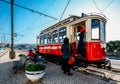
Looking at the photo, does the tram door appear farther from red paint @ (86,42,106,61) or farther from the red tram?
red paint @ (86,42,106,61)

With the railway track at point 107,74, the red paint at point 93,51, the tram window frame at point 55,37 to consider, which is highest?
the tram window frame at point 55,37

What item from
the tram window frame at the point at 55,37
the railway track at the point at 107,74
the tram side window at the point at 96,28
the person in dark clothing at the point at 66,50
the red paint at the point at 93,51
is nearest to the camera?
the railway track at the point at 107,74

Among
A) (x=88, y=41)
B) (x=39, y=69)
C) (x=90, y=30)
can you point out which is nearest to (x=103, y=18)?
(x=90, y=30)

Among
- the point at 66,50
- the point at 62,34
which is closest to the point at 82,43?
the point at 66,50

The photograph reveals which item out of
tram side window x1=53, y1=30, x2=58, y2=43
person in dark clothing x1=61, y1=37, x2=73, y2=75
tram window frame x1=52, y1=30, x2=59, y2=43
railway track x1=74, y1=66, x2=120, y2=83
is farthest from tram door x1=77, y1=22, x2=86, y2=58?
tram side window x1=53, y1=30, x2=58, y2=43

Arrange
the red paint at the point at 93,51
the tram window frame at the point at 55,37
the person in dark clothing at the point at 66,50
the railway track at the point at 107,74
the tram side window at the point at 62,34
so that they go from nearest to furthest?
1. the railway track at the point at 107,74
2. the person in dark clothing at the point at 66,50
3. the red paint at the point at 93,51
4. the tram side window at the point at 62,34
5. the tram window frame at the point at 55,37

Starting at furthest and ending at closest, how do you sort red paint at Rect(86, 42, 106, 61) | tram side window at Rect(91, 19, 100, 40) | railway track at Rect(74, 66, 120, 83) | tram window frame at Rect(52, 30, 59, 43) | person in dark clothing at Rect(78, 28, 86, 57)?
tram window frame at Rect(52, 30, 59, 43)
person in dark clothing at Rect(78, 28, 86, 57)
tram side window at Rect(91, 19, 100, 40)
red paint at Rect(86, 42, 106, 61)
railway track at Rect(74, 66, 120, 83)

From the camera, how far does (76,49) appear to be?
9117 millimetres

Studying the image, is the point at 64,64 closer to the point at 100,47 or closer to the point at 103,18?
the point at 100,47

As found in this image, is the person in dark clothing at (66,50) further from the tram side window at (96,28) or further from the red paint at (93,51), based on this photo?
the tram side window at (96,28)

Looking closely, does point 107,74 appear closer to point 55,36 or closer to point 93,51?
point 93,51

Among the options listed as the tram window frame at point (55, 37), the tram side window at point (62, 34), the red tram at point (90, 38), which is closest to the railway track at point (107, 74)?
the red tram at point (90, 38)

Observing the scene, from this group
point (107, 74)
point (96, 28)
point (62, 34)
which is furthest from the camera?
point (62, 34)

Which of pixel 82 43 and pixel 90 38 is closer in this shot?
pixel 90 38
